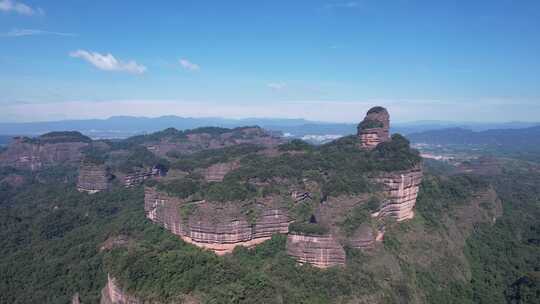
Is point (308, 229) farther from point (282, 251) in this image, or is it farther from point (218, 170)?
point (218, 170)

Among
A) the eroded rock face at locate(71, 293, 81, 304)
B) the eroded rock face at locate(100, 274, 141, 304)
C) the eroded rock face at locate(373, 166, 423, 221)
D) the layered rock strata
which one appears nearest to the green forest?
the eroded rock face at locate(100, 274, 141, 304)

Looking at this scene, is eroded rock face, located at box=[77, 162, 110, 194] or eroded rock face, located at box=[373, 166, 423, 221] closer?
eroded rock face, located at box=[373, 166, 423, 221]

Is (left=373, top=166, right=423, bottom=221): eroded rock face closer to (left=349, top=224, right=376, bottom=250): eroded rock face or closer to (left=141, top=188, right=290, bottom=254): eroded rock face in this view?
(left=349, top=224, right=376, bottom=250): eroded rock face

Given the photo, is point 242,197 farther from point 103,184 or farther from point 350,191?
point 103,184

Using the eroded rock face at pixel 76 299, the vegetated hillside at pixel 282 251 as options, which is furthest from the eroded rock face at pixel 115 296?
the eroded rock face at pixel 76 299

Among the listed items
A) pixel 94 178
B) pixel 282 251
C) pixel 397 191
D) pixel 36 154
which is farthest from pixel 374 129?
pixel 36 154
